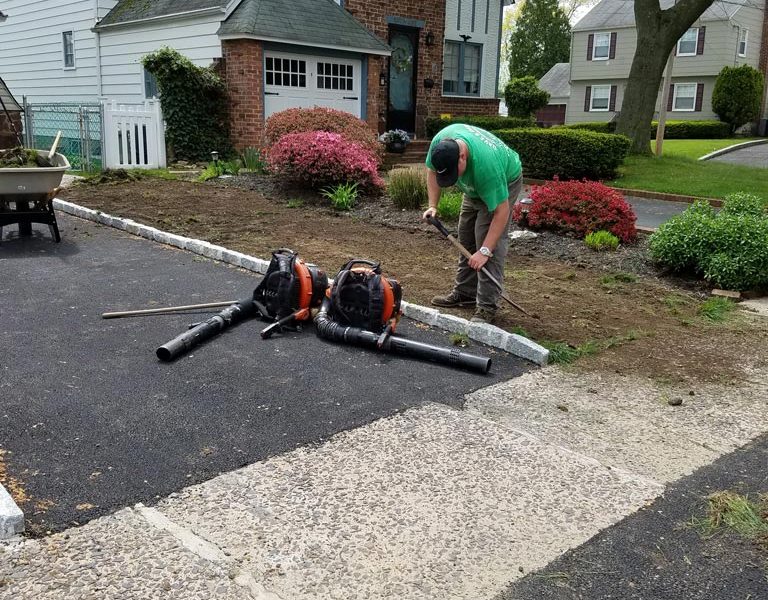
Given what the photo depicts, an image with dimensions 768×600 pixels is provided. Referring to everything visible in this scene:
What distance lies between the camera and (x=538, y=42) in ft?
191

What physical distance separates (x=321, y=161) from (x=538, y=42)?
5159cm

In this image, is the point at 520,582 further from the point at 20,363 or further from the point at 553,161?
the point at 553,161

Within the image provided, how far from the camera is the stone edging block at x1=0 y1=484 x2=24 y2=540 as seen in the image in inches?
112

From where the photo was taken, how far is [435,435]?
3.94 metres

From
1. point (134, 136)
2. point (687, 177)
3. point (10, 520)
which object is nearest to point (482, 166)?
point (10, 520)

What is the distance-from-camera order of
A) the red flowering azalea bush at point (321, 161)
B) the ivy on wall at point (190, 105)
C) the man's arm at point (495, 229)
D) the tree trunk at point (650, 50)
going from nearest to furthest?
1. the man's arm at point (495, 229)
2. the red flowering azalea bush at point (321, 161)
3. the ivy on wall at point (190, 105)
4. the tree trunk at point (650, 50)

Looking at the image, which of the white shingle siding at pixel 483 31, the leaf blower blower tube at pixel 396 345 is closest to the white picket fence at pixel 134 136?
the white shingle siding at pixel 483 31

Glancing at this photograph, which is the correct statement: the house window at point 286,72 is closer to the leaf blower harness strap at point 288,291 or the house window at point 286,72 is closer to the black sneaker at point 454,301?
the black sneaker at point 454,301

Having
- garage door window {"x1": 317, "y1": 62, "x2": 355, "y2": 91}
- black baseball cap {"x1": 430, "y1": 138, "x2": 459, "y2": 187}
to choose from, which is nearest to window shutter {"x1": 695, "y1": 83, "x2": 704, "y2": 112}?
garage door window {"x1": 317, "y1": 62, "x2": 355, "y2": 91}

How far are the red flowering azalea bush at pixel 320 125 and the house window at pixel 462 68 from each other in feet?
29.3

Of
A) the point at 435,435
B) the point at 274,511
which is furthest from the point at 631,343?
the point at 274,511

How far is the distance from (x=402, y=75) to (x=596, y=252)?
13.3m

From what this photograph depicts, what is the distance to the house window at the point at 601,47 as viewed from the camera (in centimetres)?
4262

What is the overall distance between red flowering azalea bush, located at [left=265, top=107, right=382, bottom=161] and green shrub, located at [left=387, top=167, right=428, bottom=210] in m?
2.66
